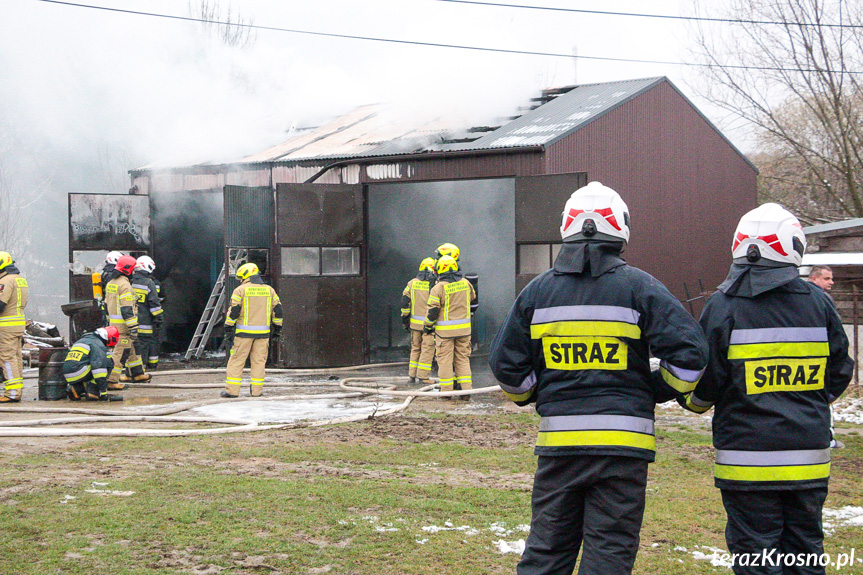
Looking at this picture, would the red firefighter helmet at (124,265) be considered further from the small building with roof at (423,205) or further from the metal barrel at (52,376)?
the small building with roof at (423,205)

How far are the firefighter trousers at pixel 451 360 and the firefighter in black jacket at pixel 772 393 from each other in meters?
7.07

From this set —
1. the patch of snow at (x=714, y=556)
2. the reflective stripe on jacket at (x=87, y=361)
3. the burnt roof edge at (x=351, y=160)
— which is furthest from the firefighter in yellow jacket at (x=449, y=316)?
the patch of snow at (x=714, y=556)

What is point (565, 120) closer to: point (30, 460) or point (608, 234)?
point (30, 460)

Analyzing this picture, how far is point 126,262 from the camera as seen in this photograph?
1187 cm

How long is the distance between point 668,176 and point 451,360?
25.3 ft

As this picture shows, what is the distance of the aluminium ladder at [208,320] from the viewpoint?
16.2 meters

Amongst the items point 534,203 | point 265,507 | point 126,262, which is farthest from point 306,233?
point 265,507

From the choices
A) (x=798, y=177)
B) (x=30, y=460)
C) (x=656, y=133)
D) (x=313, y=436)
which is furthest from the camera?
(x=798, y=177)

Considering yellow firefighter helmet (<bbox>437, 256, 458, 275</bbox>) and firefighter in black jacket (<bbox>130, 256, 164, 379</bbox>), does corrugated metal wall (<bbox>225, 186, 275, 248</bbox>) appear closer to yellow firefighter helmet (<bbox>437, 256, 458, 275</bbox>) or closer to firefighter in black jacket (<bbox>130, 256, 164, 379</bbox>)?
firefighter in black jacket (<bbox>130, 256, 164, 379</bbox>)

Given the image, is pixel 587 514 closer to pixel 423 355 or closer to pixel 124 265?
pixel 423 355

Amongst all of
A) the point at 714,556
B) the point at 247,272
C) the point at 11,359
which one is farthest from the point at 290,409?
the point at 714,556

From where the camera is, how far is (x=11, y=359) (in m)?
10.3

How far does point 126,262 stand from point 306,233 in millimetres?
3216

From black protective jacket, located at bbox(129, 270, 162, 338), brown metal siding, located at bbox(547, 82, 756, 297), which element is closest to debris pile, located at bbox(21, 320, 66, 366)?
black protective jacket, located at bbox(129, 270, 162, 338)
